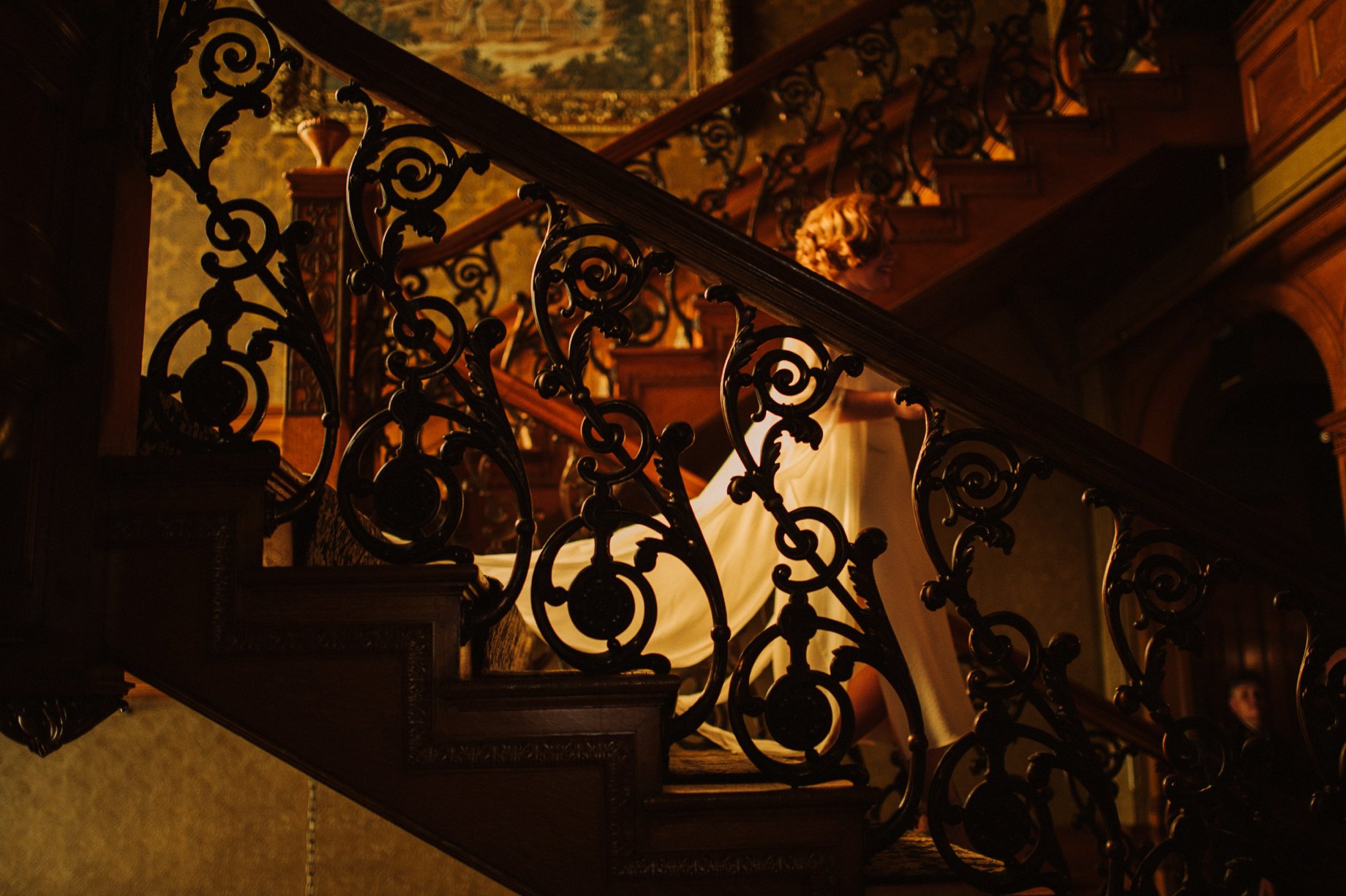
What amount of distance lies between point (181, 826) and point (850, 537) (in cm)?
254

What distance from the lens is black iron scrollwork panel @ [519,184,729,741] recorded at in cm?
192

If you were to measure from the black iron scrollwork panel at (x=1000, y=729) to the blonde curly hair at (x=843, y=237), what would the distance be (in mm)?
1538

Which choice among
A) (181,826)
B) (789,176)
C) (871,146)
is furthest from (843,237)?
(181,826)

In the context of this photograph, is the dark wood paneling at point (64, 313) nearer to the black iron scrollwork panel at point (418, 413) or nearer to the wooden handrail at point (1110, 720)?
the black iron scrollwork panel at point (418, 413)

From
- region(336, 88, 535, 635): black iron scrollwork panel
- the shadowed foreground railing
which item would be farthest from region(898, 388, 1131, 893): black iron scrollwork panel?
region(336, 88, 535, 635): black iron scrollwork panel

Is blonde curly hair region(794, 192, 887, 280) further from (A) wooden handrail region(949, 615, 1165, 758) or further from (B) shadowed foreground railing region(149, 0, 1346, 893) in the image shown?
(B) shadowed foreground railing region(149, 0, 1346, 893)

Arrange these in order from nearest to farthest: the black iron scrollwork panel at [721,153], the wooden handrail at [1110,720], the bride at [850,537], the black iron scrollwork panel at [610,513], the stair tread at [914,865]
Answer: the black iron scrollwork panel at [610,513] < the stair tread at [914,865] < the bride at [850,537] < the wooden handrail at [1110,720] < the black iron scrollwork panel at [721,153]

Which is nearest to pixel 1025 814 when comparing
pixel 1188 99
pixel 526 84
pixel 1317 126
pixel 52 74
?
pixel 52 74

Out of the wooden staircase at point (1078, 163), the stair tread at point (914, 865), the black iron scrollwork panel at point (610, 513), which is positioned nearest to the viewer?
the black iron scrollwork panel at point (610, 513)

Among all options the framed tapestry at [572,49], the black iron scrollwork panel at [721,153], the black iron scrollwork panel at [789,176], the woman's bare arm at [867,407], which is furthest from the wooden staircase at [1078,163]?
the framed tapestry at [572,49]

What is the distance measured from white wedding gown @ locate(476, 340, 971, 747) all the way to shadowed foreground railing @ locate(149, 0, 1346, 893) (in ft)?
3.07

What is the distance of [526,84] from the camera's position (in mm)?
7375

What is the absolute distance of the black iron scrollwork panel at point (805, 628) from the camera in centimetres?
195

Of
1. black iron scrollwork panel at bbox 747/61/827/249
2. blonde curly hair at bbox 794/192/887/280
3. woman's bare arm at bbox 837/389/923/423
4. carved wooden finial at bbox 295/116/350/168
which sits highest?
black iron scrollwork panel at bbox 747/61/827/249
